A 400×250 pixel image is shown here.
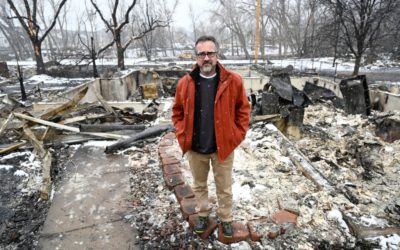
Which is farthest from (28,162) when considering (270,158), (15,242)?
(270,158)

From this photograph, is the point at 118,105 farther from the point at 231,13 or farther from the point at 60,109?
the point at 231,13

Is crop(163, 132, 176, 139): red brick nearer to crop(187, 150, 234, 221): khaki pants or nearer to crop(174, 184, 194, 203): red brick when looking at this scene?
crop(174, 184, 194, 203): red brick

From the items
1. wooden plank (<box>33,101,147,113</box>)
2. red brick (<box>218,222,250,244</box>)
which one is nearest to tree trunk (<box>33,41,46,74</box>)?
wooden plank (<box>33,101,147,113</box>)

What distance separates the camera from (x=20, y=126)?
17.6 ft

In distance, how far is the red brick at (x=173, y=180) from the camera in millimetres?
3416

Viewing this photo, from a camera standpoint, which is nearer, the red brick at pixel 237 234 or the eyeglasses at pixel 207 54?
the eyeglasses at pixel 207 54

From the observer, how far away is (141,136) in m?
4.97

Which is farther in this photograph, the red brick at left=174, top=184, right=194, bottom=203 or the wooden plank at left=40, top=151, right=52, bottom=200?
the wooden plank at left=40, top=151, right=52, bottom=200

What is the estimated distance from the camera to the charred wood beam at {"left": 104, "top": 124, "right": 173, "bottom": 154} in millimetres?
4613

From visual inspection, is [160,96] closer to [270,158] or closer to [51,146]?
[51,146]

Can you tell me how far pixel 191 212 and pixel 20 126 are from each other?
4190mm

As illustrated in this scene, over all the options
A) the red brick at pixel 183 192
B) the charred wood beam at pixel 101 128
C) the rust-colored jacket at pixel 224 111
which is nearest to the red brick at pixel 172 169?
the red brick at pixel 183 192

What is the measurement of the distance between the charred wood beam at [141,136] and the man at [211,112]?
95.0 inches

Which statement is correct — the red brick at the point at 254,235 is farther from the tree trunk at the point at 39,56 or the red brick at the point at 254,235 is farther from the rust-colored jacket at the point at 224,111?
the tree trunk at the point at 39,56
